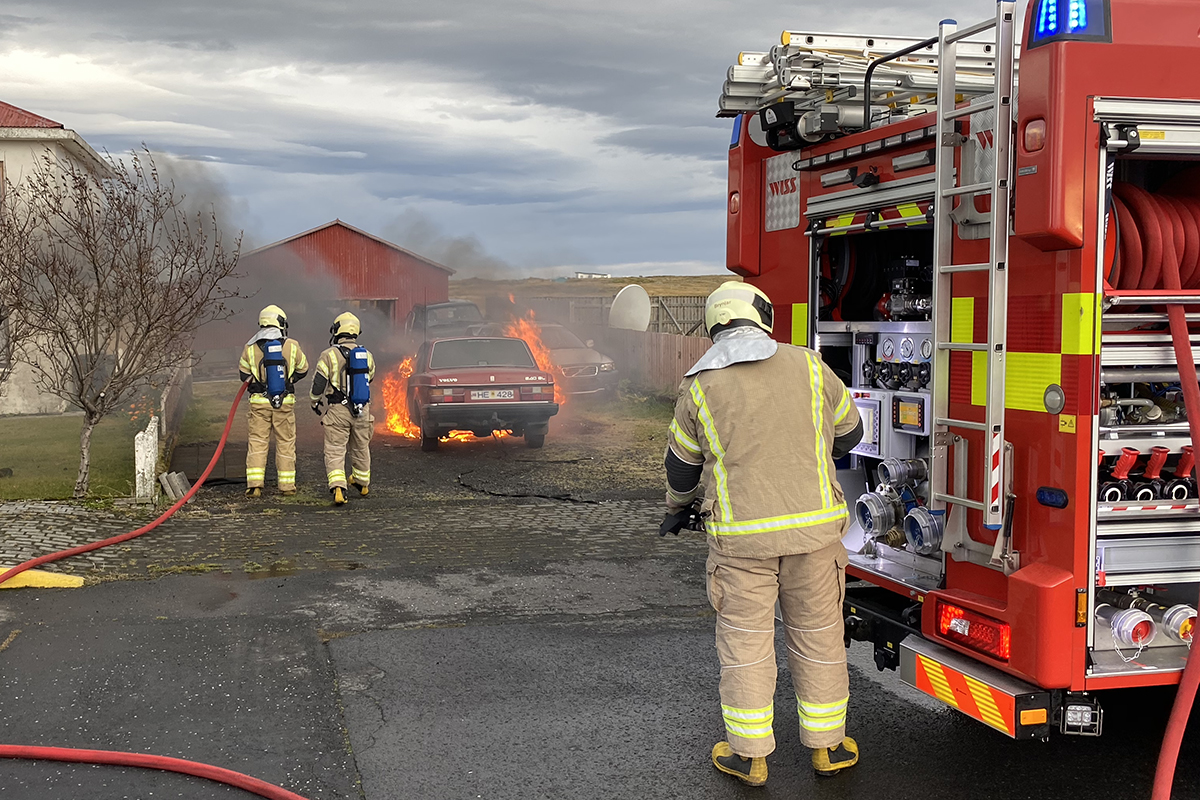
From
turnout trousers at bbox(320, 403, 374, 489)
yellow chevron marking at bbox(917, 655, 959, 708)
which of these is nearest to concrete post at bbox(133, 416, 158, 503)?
turnout trousers at bbox(320, 403, 374, 489)

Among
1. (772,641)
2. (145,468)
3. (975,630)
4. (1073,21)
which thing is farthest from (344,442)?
(1073,21)

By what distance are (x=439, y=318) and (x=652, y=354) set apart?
4.13 m

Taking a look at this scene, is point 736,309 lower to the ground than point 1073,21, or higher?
lower

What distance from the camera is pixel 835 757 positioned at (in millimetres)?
4410

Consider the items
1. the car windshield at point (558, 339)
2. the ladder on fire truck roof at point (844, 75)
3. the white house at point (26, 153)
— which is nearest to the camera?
the ladder on fire truck roof at point (844, 75)

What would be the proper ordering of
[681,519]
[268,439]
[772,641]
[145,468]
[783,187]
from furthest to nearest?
[268,439], [145,468], [783,187], [681,519], [772,641]

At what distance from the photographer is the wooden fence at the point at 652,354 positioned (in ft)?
62.2

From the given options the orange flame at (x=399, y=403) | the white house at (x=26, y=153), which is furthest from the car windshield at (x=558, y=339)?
the white house at (x=26, y=153)

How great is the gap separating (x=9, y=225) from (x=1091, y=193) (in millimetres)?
9873

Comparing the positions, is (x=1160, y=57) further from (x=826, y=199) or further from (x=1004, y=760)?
(x=1004, y=760)

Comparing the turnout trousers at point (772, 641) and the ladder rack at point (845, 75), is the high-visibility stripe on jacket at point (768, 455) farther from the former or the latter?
the ladder rack at point (845, 75)

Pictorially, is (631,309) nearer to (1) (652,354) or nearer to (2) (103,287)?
(1) (652,354)

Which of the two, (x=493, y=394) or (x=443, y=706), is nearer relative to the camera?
(x=443, y=706)

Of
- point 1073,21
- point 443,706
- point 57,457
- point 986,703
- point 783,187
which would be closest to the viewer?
point 1073,21
